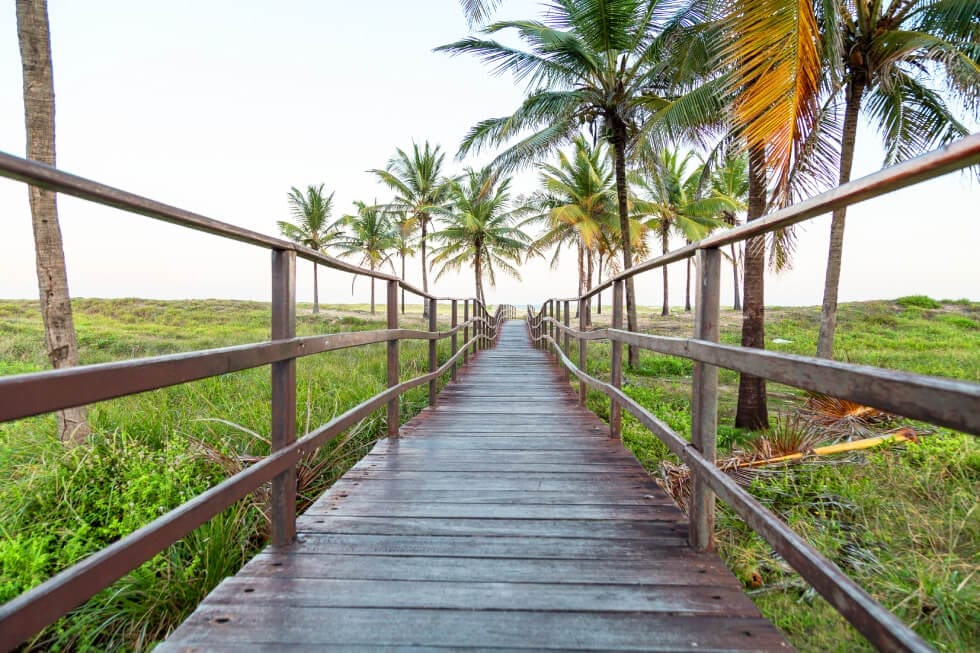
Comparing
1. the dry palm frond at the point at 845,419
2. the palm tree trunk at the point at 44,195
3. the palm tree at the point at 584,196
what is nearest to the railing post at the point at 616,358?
the dry palm frond at the point at 845,419

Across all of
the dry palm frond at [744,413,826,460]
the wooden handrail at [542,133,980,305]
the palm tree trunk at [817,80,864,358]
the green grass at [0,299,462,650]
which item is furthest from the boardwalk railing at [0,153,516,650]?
the palm tree trunk at [817,80,864,358]

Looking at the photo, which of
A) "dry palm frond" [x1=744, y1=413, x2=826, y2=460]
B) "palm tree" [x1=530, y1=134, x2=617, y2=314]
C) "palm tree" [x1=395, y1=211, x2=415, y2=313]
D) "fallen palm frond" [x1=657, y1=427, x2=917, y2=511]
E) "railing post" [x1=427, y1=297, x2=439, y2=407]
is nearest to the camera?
"fallen palm frond" [x1=657, y1=427, x2=917, y2=511]

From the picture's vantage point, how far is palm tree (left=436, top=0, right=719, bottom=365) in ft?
31.1

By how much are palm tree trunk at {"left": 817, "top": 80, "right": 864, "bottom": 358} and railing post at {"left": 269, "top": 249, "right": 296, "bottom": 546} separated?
26.3 ft

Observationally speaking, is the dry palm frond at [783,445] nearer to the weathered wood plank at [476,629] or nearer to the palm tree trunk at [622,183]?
the weathered wood plank at [476,629]

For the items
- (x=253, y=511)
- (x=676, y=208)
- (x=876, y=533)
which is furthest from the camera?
(x=676, y=208)

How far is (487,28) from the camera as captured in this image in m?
11.1

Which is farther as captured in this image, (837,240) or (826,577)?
(837,240)

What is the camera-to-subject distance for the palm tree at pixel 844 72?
4668mm

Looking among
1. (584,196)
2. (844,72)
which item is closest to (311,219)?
(584,196)

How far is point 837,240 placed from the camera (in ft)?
25.1

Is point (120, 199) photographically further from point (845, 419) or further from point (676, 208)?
point (676, 208)

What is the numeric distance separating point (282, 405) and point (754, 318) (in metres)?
6.64

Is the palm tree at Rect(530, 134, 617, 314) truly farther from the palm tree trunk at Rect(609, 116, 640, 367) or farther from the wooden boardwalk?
the wooden boardwalk
